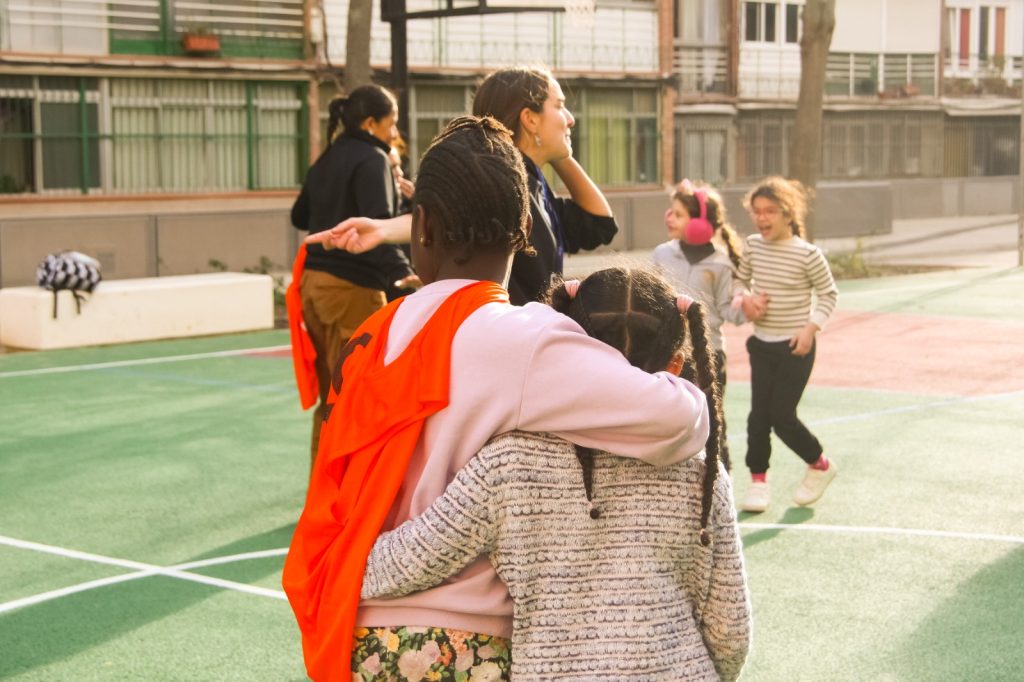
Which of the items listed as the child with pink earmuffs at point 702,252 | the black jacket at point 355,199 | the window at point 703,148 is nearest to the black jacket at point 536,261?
the black jacket at point 355,199

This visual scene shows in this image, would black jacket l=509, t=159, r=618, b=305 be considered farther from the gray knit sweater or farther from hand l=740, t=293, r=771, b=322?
hand l=740, t=293, r=771, b=322

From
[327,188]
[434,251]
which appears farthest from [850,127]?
[434,251]

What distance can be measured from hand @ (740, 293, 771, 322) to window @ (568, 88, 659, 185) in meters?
24.9

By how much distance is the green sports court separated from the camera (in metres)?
5.31

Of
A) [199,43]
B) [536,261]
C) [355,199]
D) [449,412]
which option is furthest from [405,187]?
[199,43]

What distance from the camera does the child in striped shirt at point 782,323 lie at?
7293 mm

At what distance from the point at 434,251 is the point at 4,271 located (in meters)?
19.5

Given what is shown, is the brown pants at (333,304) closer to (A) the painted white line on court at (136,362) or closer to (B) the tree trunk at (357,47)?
(A) the painted white line on court at (136,362)

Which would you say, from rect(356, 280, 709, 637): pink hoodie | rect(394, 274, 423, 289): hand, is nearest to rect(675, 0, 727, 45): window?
rect(394, 274, 423, 289): hand

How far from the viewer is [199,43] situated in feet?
85.4

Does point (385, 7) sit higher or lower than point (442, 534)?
higher

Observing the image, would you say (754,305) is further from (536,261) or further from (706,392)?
(706,392)

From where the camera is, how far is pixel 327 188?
677 cm

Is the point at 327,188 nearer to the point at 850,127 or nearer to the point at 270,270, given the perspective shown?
the point at 270,270
